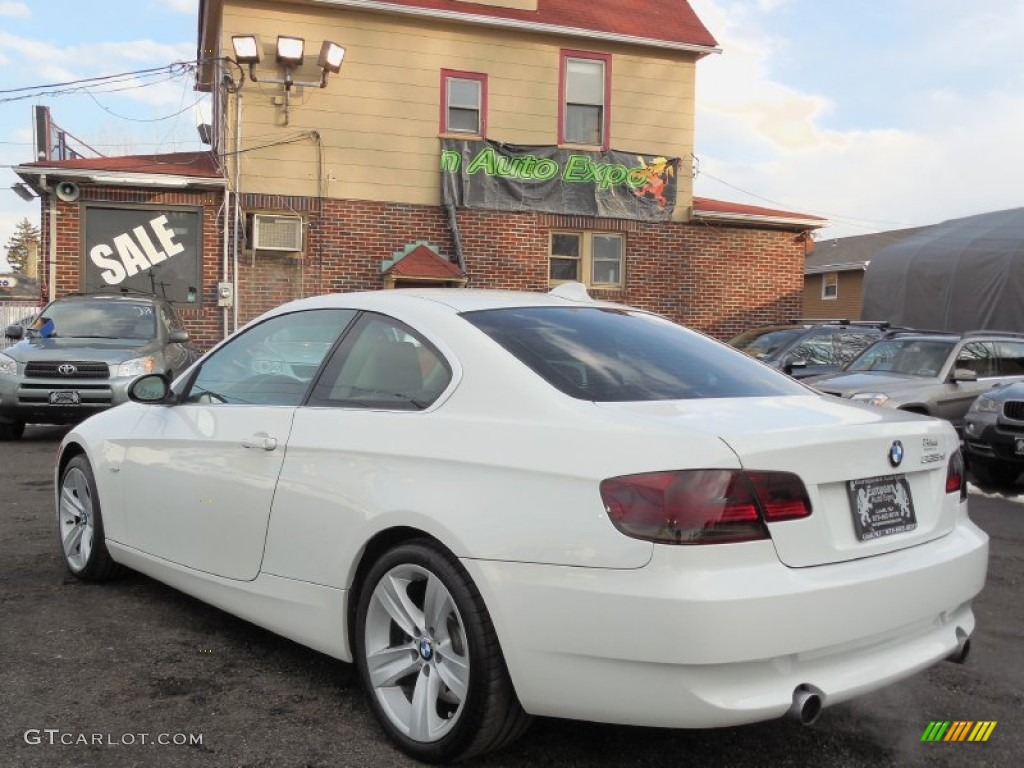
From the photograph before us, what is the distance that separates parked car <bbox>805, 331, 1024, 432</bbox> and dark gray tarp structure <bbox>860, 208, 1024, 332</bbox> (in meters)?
8.47

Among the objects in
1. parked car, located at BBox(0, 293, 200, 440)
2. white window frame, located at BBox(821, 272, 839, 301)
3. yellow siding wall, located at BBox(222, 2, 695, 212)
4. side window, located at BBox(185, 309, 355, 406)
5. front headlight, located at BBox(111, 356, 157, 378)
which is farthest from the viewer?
white window frame, located at BBox(821, 272, 839, 301)

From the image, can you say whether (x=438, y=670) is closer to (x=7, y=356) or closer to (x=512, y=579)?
(x=512, y=579)

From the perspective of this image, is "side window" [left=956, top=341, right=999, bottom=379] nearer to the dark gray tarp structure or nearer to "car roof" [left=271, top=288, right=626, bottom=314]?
"car roof" [left=271, top=288, right=626, bottom=314]

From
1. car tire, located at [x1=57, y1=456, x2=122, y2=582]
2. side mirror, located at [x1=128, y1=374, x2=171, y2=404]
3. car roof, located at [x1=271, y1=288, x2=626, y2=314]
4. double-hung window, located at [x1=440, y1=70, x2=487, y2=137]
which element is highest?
double-hung window, located at [x1=440, y1=70, x2=487, y2=137]

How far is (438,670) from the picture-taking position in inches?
113

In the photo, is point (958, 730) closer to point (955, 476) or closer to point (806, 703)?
point (955, 476)

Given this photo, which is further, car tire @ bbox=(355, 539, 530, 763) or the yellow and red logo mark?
the yellow and red logo mark

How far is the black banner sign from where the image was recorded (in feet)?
51.0

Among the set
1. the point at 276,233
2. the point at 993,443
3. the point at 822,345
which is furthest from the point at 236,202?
the point at 993,443

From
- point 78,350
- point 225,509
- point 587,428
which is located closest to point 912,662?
point 587,428

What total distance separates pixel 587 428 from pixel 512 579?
0.46 meters

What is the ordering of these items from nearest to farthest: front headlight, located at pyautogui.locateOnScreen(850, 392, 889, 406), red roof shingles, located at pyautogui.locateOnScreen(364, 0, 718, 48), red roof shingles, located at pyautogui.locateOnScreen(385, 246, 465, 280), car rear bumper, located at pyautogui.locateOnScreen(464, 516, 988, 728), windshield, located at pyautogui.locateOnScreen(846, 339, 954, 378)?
car rear bumper, located at pyautogui.locateOnScreen(464, 516, 988, 728) < front headlight, located at pyautogui.locateOnScreen(850, 392, 889, 406) < windshield, located at pyautogui.locateOnScreen(846, 339, 954, 378) < red roof shingles, located at pyautogui.locateOnScreen(385, 246, 465, 280) < red roof shingles, located at pyautogui.locateOnScreen(364, 0, 718, 48)

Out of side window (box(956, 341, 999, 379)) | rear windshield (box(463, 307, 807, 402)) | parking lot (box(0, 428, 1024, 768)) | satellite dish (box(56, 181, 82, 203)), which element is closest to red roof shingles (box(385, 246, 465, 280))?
satellite dish (box(56, 181, 82, 203))

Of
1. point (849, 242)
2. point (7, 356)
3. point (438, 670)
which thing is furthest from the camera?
point (849, 242)
